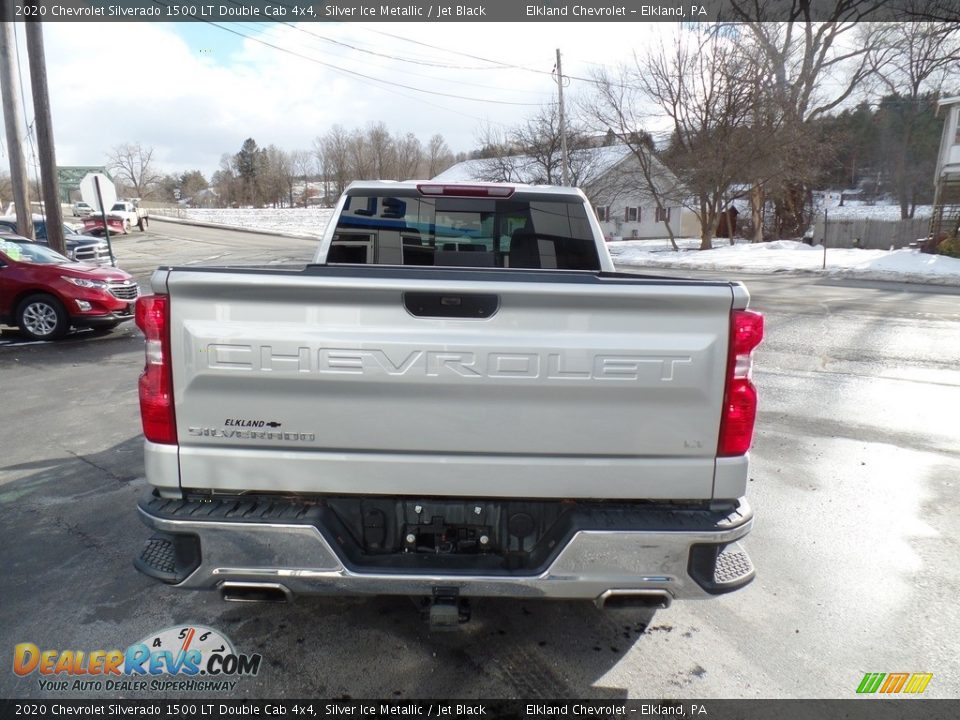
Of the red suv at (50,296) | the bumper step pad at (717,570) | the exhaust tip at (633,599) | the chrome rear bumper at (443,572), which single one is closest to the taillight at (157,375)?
the chrome rear bumper at (443,572)

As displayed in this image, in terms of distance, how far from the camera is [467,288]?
7.65ft

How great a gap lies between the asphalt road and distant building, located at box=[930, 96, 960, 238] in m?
27.1

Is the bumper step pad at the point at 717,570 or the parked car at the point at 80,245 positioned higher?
the parked car at the point at 80,245

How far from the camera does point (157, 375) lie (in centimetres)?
238

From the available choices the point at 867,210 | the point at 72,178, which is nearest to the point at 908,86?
the point at 867,210

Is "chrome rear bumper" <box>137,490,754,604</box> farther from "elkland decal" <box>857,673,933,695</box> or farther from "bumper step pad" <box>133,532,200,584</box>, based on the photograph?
"elkland decal" <box>857,673,933,695</box>

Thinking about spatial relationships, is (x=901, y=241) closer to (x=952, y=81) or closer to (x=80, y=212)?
(x=952, y=81)

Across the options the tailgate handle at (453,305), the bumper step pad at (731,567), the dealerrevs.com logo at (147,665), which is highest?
the tailgate handle at (453,305)

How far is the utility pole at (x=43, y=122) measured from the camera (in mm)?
12742

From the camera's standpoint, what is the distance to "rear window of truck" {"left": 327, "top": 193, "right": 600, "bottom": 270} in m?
4.50

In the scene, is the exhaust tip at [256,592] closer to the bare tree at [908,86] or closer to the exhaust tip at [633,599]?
the exhaust tip at [633,599]

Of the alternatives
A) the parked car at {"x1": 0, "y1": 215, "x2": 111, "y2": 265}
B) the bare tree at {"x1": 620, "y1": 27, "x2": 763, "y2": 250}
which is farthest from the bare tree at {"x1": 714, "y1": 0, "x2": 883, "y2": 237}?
the parked car at {"x1": 0, "y1": 215, "x2": 111, "y2": 265}

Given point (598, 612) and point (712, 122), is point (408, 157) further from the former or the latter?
point (598, 612)

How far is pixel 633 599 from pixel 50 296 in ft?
36.4
